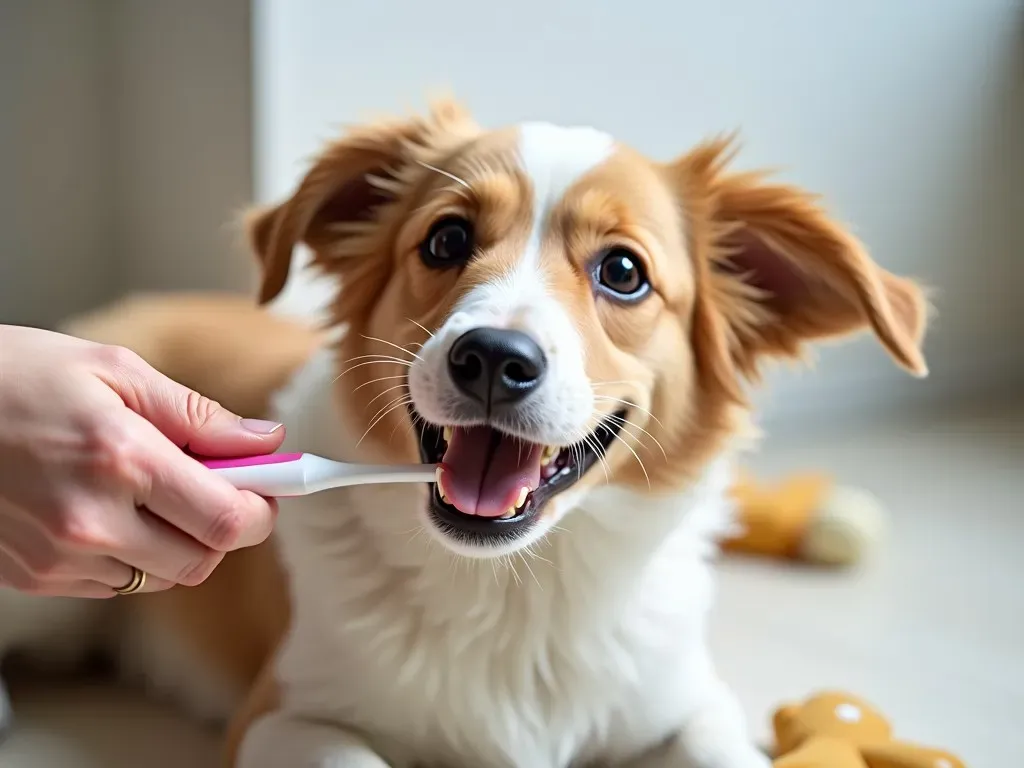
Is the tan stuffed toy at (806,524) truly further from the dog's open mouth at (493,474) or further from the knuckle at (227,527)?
the knuckle at (227,527)

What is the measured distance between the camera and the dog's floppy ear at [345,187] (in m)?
1.53

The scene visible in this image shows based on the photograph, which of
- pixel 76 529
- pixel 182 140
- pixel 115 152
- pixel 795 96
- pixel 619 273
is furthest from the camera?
pixel 795 96

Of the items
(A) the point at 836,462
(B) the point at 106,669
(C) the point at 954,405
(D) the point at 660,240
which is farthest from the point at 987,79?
(B) the point at 106,669

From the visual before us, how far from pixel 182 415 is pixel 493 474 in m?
0.37

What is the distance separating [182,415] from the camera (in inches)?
41.8

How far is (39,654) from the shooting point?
1832 millimetres

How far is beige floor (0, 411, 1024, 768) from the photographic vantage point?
1.68m

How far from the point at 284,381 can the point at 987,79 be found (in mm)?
2344

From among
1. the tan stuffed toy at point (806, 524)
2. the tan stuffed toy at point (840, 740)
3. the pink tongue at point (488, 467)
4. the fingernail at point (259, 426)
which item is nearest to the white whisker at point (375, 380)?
the pink tongue at point (488, 467)

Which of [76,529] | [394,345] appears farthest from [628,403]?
[76,529]

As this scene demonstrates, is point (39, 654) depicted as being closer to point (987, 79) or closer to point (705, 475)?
point (705, 475)

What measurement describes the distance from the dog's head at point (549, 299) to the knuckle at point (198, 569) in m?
0.27

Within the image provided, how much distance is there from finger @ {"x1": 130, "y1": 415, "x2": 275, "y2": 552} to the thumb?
6 centimetres

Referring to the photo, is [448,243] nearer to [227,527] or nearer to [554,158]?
[554,158]
